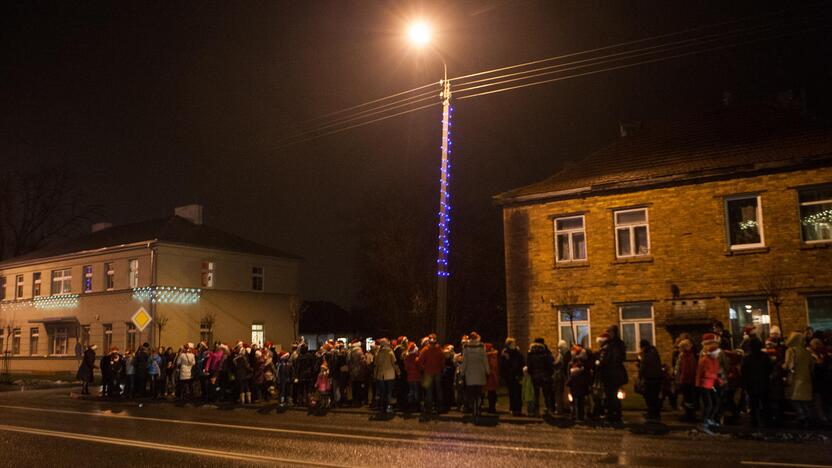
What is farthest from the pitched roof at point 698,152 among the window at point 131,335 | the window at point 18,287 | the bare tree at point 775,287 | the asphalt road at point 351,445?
the window at point 18,287

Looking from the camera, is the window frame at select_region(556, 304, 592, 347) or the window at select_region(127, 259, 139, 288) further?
the window at select_region(127, 259, 139, 288)

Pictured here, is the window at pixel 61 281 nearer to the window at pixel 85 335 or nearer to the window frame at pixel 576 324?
the window at pixel 85 335

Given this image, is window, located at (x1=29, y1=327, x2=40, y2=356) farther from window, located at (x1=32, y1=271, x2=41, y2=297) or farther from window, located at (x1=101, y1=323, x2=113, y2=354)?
window, located at (x1=101, y1=323, x2=113, y2=354)

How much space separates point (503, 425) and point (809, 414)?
5.84 meters

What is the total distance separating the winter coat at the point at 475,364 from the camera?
15602mm

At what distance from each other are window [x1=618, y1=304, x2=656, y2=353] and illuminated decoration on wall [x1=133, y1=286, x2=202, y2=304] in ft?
85.6

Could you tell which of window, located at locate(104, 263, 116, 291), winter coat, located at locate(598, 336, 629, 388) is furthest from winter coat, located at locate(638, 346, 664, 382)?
window, located at locate(104, 263, 116, 291)

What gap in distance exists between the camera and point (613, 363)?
46.6 ft

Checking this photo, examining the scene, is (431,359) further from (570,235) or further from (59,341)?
(59,341)

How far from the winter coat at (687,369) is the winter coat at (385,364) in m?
6.76

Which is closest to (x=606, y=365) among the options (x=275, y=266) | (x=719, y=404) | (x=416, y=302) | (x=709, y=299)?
(x=719, y=404)

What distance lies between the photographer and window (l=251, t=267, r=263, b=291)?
44438mm

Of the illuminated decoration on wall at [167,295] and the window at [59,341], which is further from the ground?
the illuminated decoration on wall at [167,295]

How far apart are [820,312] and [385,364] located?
41.2ft
